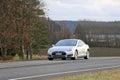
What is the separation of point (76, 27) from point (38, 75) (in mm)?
98184

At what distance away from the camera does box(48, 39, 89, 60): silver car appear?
30.6 metres

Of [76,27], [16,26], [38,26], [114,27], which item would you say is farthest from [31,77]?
[114,27]

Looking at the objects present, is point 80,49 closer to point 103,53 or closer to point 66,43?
point 66,43

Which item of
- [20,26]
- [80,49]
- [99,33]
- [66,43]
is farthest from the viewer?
[99,33]

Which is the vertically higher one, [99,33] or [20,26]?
[99,33]

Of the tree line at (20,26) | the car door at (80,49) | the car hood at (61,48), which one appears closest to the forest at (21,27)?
the tree line at (20,26)

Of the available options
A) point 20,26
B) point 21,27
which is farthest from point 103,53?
point 20,26

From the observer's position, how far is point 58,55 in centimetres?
3050

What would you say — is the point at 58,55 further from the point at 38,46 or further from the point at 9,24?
the point at 38,46

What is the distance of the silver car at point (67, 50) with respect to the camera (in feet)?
100

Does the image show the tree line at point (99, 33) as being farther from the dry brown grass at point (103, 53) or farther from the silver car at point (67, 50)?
the silver car at point (67, 50)

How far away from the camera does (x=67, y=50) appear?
3086 cm

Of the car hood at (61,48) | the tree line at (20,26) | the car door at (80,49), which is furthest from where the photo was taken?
the tree line at (20,26)

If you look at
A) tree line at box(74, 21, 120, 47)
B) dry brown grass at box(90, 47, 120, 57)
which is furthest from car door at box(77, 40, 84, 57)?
tree line at box(74, 21, 120, 47)
